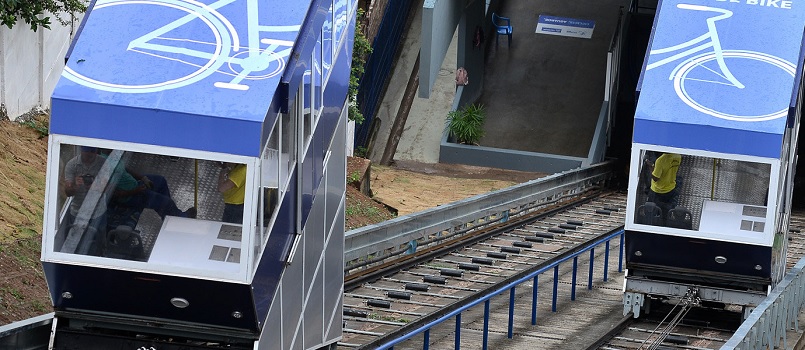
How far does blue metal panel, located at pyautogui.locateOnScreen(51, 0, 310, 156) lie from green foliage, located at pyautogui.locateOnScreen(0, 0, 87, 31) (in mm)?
10232

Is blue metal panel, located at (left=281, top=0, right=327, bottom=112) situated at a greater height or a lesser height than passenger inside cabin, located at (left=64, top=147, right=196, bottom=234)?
greater

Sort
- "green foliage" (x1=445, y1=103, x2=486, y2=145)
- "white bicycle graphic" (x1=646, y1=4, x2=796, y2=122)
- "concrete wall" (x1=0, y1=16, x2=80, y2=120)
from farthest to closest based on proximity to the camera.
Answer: "green foliage" (x1=445, y1=103, x2=486, y2=145) < "concrete wall" (x1=0, y1=16, x2=80, y2=120) < "white bicycle graphic" (x1=646, y1=4, x2=796, y2=122)

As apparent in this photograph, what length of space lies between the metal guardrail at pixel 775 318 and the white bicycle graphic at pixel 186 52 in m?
4.88

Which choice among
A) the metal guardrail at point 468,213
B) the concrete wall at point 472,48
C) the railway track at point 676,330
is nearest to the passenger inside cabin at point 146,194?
the railway track at point 676,330

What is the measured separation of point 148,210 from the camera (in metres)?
10.5

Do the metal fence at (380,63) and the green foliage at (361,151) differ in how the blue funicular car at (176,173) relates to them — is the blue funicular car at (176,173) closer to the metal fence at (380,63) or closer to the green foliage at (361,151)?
the green foliage at (361,151)

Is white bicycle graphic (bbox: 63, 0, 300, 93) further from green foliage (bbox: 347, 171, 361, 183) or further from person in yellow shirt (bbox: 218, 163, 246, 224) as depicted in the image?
green foliage (bbox: 347, 171, 361, 183)

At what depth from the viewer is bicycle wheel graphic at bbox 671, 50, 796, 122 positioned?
1620 centimetres

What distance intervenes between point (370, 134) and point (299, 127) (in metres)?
27.2

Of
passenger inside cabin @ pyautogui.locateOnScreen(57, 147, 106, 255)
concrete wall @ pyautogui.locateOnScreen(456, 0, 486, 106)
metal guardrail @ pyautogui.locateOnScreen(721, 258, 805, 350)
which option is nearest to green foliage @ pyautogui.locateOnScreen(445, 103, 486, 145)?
concrete wall @ pyautogui.locateOnScreen(456, 0, 486, 106)

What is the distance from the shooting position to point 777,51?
16.9 meters

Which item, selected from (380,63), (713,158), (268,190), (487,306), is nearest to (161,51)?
(268,190)

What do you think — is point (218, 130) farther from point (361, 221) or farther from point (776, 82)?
point (361, 221)

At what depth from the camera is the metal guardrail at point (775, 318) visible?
1316 centimetres
